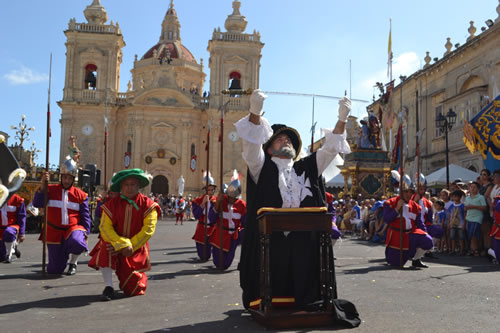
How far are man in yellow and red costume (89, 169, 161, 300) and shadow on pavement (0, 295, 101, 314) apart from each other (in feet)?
0.80

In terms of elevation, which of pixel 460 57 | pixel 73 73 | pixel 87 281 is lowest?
pixel 87 281

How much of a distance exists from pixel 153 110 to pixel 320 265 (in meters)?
46.5

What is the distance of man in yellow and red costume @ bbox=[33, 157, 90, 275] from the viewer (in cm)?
825

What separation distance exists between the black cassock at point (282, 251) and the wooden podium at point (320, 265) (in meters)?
0.12

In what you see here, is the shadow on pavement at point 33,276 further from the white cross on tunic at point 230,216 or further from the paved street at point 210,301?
the white cross on tunic at point 230,216

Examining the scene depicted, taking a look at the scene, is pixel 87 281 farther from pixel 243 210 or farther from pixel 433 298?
pixel 433 298

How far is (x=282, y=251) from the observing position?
16.8 ft

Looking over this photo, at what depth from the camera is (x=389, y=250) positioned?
388 inches

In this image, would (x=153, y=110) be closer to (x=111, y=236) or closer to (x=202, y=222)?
(x=202, y=222)

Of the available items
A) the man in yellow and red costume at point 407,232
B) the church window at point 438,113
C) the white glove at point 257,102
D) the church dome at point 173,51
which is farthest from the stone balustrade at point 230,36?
the white glove at point 257,102

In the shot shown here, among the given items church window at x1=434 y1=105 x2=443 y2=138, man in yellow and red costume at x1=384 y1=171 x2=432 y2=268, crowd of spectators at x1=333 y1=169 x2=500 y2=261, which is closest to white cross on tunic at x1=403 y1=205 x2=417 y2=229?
man in yellow and red costume at x1=384 y1=171 x2=432 y2=268

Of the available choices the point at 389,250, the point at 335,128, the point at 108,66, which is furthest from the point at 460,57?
the point at 108,66

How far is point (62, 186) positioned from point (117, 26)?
4569 cm

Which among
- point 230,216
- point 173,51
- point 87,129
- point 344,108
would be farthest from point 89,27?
point 344,108
